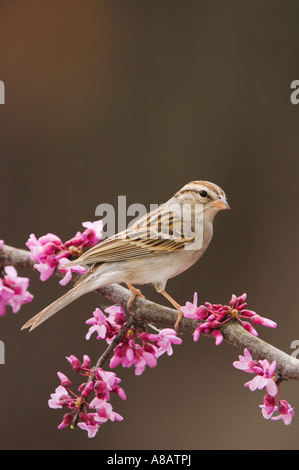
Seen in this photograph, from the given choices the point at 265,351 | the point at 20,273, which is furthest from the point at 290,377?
the point at 20,273

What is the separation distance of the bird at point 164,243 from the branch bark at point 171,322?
3cm

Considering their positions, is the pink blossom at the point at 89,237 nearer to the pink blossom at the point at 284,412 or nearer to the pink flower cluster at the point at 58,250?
the pink flower cluster at the point at 58,250

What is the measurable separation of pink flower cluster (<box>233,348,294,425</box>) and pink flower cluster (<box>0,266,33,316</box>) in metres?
0.30

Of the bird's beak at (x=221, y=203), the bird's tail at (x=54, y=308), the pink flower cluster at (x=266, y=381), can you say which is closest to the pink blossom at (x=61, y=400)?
the bird's tail at (x=54, y=308)

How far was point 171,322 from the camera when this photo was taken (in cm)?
83

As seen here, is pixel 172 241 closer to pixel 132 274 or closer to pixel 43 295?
pixel 132 274

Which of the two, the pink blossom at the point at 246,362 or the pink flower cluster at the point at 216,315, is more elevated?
the pink flower cluster at the point at 216,315

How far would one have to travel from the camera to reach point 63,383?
2.73ft

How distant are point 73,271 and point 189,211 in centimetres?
24

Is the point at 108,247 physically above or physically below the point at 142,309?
above

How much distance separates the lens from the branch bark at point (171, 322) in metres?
0.77
